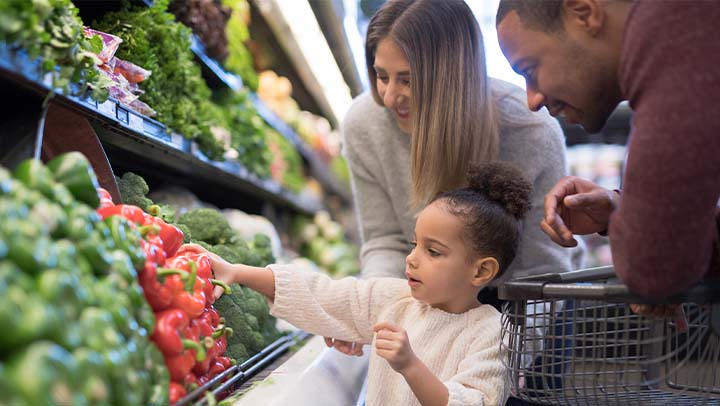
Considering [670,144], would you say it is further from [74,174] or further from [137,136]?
[137,136]

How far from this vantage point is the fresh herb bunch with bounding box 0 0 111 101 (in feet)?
4.27

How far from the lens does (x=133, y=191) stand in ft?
7.32

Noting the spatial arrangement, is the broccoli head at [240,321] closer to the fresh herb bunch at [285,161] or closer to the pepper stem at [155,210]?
the pepper stem at [155,210]

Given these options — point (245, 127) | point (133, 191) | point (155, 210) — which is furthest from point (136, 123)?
point (245, 127)

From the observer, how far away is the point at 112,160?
2713mm

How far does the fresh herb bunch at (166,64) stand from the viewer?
8.66 ft

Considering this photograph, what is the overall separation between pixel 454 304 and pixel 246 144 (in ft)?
7.97

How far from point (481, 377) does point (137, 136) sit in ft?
4.04

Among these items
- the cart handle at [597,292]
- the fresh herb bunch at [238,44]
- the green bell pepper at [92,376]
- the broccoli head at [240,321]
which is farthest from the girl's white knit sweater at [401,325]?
the fresh herb bunch at [238,44]

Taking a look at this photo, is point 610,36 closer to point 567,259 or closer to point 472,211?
point 472,211

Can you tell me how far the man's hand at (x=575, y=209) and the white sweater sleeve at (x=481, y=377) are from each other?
34 centimetres

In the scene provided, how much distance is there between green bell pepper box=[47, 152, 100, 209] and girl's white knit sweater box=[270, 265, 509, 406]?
0.97m

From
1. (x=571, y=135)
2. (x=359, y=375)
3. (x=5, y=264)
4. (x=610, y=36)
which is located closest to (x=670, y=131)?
(x=610, y=36)

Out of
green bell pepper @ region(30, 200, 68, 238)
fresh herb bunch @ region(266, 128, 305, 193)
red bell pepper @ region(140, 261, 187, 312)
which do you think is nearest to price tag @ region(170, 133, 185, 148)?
red bell pepper @ region(140, 261, 187, 312)
